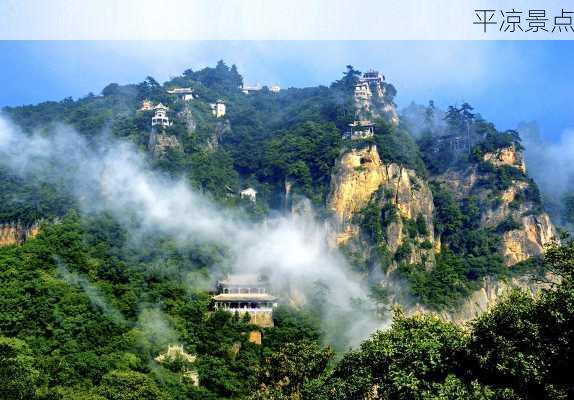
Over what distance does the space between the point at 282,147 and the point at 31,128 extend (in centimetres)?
2016

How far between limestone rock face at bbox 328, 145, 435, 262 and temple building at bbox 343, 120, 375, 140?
3.17 m

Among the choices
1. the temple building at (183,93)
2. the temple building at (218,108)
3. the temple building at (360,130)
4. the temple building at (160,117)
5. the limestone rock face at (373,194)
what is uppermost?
the temple building at (183,93)

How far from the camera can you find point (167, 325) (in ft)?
148

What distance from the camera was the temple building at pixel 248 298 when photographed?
49406mm

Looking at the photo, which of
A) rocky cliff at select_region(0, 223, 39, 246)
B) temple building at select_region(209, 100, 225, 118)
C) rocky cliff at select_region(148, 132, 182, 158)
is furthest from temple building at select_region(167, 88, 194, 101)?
rocky cliff at select_region(0, 223, 39, 246)

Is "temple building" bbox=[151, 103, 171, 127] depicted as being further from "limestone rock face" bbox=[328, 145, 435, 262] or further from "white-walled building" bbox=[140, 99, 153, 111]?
"limestone rock face" bbox=[328, 145, 435, 262]

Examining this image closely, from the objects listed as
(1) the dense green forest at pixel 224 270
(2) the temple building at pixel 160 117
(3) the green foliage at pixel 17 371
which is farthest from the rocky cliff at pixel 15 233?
(3) the green foliage at pixel 17 371

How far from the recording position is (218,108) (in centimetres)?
A: 7788

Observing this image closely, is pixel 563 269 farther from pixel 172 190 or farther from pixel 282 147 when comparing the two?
pixel 282 147

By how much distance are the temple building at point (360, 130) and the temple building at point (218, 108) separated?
1459cm

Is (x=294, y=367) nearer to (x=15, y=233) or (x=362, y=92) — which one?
→ (x=15, y=233)

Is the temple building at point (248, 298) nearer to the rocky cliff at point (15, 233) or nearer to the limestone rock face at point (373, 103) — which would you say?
the rocky cliff at point (15, 233)

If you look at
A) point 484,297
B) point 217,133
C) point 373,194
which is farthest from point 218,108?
point 484,297

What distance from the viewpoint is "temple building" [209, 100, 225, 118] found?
77.2m
